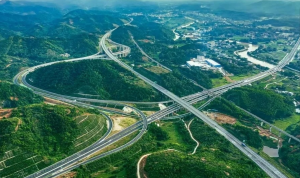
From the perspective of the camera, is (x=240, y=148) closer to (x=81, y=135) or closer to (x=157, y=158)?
(x=157, y=158)

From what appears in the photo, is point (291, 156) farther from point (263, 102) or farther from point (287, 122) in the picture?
point (263, 102)

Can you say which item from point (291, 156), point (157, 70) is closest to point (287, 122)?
point (291, 156)

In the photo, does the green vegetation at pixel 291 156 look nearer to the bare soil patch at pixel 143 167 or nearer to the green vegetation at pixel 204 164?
the green vegetation at pixel 204 164

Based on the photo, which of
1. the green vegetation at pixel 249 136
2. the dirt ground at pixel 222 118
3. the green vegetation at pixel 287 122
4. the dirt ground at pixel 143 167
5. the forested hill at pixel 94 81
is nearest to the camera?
the dirt ground at pixel 143 167

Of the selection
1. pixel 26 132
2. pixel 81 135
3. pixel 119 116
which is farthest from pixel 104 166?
pixel 119 116

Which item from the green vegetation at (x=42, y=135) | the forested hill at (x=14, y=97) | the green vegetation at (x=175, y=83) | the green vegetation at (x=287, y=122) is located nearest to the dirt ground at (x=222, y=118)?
the green vegetation at (x=287, y=122)
